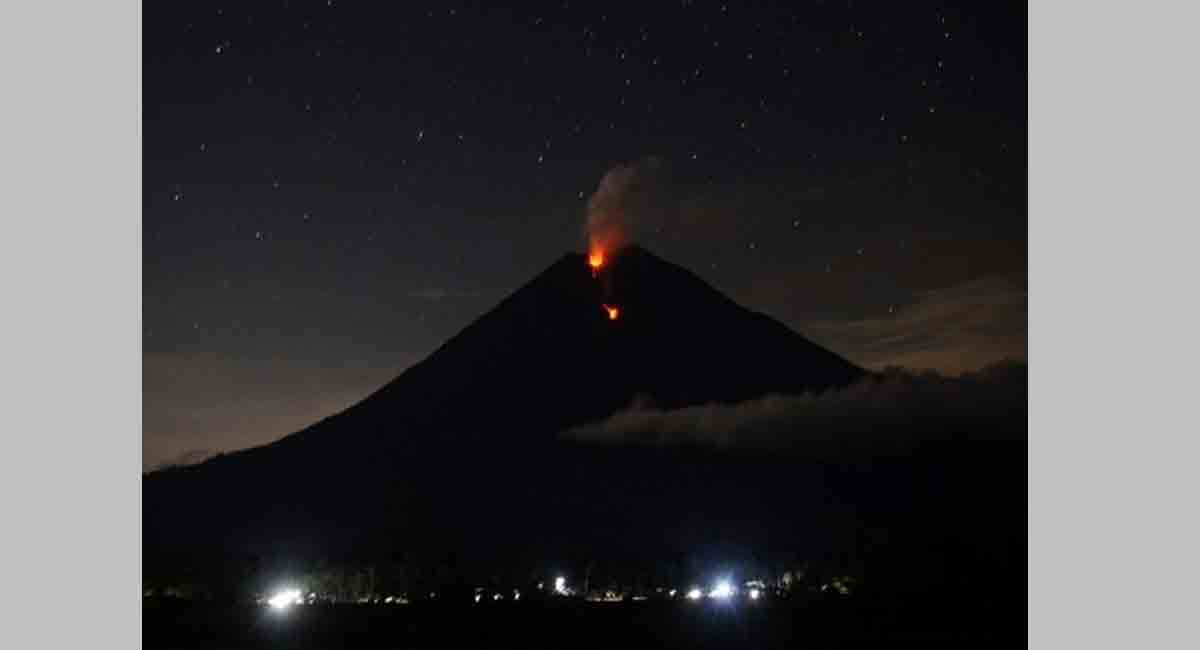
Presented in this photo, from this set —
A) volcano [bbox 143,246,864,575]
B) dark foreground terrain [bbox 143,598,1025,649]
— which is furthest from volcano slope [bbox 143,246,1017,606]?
dark foreground terrain [bbox 143,598,1025,649]

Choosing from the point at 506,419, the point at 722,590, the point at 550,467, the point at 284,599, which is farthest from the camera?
the point at 506,419

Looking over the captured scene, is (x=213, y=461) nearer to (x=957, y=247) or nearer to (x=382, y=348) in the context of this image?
(x=382, y=348)

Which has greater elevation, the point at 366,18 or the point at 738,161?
the point at 366,18

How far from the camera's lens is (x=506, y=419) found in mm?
12750

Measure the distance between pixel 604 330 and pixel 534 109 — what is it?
6.14 m

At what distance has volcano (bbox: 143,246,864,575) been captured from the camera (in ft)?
35.1

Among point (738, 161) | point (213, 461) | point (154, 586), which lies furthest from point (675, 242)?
point (154, 586)

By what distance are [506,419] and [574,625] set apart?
4.53 metres

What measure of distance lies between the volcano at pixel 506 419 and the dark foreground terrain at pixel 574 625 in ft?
4.54

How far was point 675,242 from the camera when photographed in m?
8.95

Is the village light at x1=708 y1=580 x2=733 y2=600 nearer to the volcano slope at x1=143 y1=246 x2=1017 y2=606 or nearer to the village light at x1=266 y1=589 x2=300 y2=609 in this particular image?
the volcano slope at x1=143 y1=246 x2=1017 y2=606

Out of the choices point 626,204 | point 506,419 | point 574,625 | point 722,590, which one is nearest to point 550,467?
point 506,419

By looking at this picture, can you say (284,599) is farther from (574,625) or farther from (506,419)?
(506,419)

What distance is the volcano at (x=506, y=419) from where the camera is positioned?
10.7 meters
